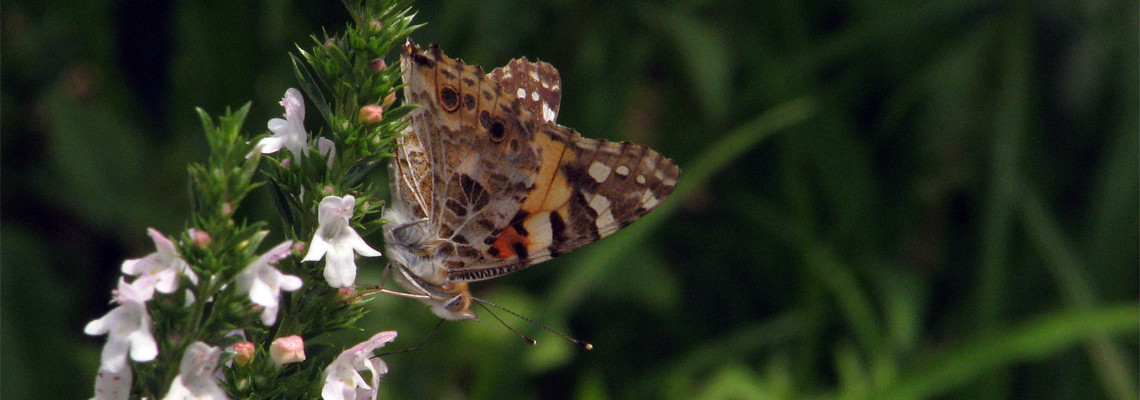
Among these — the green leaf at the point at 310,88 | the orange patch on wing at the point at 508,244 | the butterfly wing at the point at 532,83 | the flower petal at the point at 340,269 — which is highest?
the butterfly wing at the point at 532,83

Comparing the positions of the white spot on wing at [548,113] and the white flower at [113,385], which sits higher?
the white spot on wing at [548,113]

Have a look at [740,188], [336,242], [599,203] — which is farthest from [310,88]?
[740,188]

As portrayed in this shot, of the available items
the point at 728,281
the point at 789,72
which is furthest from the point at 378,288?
the point at 728,281

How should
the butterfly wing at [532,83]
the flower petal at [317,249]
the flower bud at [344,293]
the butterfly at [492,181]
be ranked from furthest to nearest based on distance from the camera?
the butterfly wing at [532,83]
the butterfly at [492,181]
the flower bud at [344,293]
the flower petal at [317,249]

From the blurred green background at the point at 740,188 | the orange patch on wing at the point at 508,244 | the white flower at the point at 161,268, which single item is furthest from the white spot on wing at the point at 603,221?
the blurred green background at the point at 740,188

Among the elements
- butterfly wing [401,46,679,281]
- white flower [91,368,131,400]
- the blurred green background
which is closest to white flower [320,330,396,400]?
white flower [91,368,131,400]

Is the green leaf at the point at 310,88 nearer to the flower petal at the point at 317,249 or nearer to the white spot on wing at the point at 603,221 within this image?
the flower petal at the point at 317,249

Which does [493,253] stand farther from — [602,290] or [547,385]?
[547,385]
